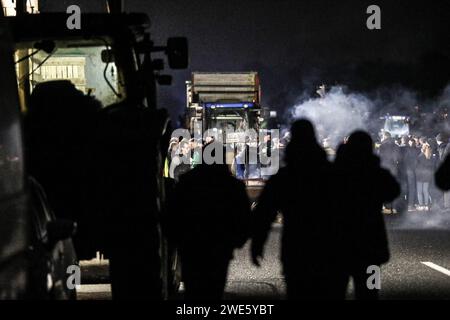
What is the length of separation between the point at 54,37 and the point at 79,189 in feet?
5.16

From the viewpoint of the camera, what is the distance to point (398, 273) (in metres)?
10.1

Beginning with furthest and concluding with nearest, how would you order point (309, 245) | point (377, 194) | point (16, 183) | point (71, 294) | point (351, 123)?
1. point (351, 123)
2. point (377, 194)
3. point (309, 245)
4. point (71, 294)
5. point (16, 183)

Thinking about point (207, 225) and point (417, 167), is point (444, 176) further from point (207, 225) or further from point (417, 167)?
point (417, 167)

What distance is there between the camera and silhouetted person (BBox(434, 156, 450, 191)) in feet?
25.3

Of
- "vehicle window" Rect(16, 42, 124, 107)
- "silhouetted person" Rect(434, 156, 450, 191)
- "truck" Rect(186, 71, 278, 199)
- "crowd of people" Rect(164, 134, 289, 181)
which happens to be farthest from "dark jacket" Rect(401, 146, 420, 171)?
"vehicle window" Rect(16, 42, 124, 107)

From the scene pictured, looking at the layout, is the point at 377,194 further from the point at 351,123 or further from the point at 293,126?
the point at 351,123

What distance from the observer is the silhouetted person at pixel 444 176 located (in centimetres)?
770

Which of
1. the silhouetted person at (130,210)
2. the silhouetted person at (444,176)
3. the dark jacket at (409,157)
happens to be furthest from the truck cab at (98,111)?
the dark jacket at (409,157)

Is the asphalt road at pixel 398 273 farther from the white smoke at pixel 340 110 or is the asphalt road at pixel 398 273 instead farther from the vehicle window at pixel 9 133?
the white smoke at pixel 340 110

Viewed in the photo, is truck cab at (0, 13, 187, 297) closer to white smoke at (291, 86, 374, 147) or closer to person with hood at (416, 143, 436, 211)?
person with hood at (416, 143, 436, 211)

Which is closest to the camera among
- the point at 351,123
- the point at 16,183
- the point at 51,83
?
the point at 16,183

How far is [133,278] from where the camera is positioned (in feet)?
19.9
